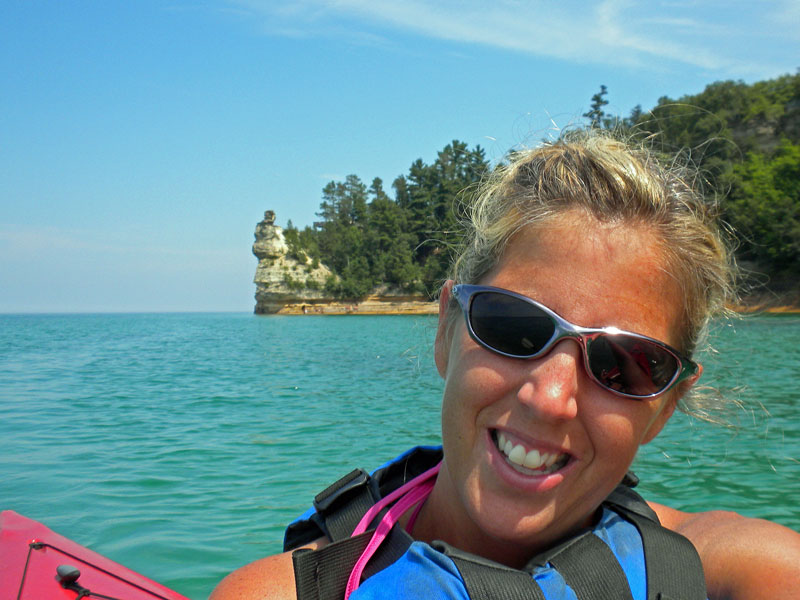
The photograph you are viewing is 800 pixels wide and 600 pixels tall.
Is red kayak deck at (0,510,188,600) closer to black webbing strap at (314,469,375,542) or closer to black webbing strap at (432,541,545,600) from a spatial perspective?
black webbing strap at (314,469,375,542)

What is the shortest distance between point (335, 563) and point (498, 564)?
308mm

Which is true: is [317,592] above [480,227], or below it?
below

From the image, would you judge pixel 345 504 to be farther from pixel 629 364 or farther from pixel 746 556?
pixel 746 556

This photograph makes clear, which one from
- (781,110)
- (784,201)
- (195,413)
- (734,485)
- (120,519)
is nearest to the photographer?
(120,519)

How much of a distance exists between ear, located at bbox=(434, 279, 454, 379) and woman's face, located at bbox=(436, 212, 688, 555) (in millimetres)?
165

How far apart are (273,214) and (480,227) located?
77.1 m

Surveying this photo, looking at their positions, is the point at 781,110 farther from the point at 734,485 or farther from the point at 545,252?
the point at 545,252

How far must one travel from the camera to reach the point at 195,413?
11.7 m

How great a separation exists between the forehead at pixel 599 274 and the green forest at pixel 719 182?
14.0 metres

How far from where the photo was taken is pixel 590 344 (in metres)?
1.17

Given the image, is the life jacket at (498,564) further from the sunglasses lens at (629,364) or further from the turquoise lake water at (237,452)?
the turquoise lake water at (237,452)

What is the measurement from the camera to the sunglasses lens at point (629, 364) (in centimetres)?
116

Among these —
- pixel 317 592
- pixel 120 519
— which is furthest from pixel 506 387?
pixel 120 519

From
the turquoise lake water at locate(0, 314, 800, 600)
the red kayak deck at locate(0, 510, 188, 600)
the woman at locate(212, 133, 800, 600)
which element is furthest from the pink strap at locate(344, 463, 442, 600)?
the red kayak deck at locate(0, 510, 188, 600)
